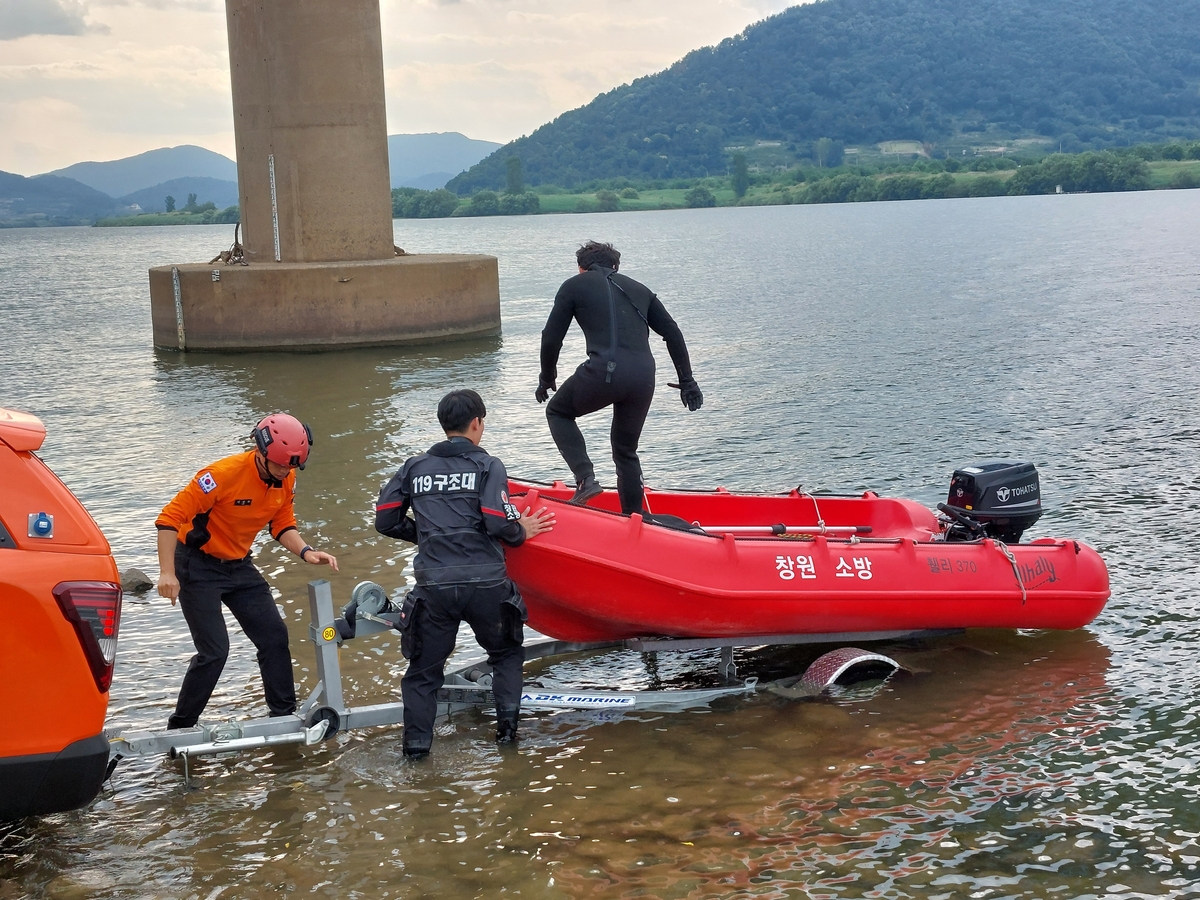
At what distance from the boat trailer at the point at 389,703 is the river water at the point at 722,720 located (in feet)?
0.41

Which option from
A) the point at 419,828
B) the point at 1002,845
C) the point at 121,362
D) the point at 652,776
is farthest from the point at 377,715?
the point at 121,362

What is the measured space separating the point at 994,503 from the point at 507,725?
10.2 feet

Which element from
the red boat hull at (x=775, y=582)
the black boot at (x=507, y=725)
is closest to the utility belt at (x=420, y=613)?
the black boot at (x=507, y=725)

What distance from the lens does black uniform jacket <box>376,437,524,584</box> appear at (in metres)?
5.08

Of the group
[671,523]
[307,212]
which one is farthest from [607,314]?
[307,212]

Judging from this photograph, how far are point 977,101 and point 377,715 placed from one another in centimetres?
20312

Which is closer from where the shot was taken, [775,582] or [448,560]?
[448,560]

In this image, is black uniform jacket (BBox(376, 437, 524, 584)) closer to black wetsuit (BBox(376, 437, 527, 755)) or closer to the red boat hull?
black wetsuit (BBox(376, 437, 527, 755))

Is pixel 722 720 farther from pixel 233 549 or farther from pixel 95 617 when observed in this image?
pixel 95 617

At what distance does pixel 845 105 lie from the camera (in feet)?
611

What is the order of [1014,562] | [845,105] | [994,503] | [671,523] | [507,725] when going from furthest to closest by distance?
[845,105], [994,503], [1014,562], [671,523], [507,725]

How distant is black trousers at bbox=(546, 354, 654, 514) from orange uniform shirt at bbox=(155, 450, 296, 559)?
1745 mm

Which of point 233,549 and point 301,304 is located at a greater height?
point 301,304

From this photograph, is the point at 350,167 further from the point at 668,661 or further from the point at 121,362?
the point at 668,661
